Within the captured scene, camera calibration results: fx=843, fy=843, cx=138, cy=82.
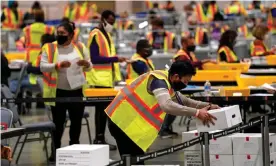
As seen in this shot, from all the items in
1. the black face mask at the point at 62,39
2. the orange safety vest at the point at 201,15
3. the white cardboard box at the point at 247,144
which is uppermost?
the orange safety vest at the point at 201,15

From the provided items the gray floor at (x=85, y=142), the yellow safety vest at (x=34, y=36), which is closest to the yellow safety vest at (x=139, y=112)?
the gray floor at (x=85, y=142)

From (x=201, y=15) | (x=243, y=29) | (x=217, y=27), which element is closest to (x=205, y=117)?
(x=217, y=27)

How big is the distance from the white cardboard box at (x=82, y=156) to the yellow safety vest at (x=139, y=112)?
58 cm

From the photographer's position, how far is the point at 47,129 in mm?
9672

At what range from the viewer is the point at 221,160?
7707 millimetres

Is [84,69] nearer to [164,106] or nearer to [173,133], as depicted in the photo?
[173,133]

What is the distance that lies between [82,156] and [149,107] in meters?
0.84

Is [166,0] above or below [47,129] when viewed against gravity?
above

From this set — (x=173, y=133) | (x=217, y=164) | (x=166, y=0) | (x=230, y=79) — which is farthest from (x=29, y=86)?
(x=166, y=0)

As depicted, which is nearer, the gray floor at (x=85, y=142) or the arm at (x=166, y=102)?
the arm at (x=166, y=102)

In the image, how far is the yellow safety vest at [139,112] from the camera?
7102 millimetres

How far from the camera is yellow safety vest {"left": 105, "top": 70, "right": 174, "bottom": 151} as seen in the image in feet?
23.3

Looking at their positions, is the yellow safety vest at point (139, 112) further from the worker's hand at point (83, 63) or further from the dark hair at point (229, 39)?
the dark hair at point (229, 39)

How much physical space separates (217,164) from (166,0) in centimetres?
2039
